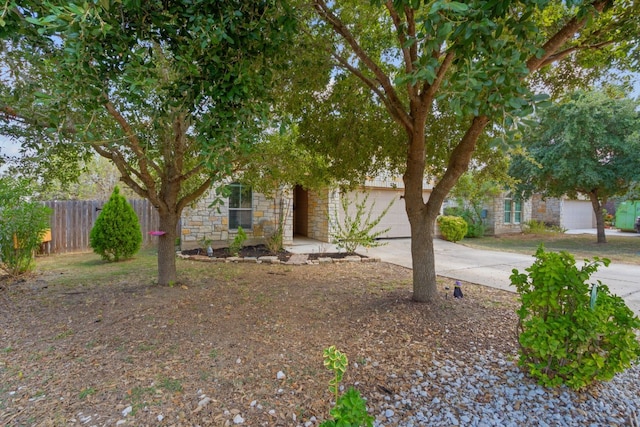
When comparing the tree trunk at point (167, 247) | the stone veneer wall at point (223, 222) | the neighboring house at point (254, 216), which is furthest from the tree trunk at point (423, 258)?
the stone veneer wall at point (223, 222)

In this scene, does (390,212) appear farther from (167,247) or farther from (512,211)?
(167,247)

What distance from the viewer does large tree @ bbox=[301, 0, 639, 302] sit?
1534mm

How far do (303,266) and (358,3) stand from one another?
4.90 metres

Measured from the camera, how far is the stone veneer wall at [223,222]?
8.66 m

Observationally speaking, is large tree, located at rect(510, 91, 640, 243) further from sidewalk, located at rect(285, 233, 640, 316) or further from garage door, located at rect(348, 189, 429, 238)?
garage door, located at rect(348, 189, 429, 238)

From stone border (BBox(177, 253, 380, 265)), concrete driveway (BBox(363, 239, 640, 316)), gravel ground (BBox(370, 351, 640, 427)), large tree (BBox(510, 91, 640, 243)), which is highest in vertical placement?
large tree (BBox(510, 91, 640, 243))

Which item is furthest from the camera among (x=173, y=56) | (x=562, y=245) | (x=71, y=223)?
(x=562, y=245)

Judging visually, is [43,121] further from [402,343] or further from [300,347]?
[402,343]

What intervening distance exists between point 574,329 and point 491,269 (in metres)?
5.06

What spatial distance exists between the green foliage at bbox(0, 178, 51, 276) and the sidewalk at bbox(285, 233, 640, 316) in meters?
5.39

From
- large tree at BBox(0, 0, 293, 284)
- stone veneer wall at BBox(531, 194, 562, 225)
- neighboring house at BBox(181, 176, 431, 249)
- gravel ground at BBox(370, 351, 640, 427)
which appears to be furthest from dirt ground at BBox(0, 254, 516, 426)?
stone veneer wall at BBox(531, 194, 562, 225)

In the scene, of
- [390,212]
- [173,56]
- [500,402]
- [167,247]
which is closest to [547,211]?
[390,212]

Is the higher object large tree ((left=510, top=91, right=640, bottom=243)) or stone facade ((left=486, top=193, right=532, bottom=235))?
large tree ((left=510, top=91, right=640, bottom=243))

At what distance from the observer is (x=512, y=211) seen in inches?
623
